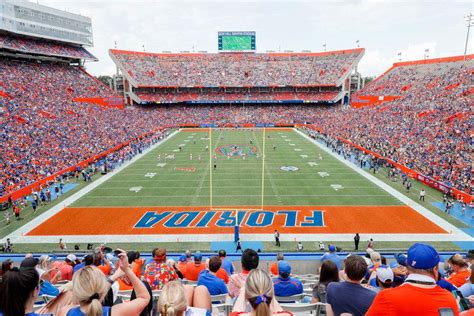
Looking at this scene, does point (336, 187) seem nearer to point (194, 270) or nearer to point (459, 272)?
point (459, 272)

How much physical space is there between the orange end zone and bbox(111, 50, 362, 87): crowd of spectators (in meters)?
55.5

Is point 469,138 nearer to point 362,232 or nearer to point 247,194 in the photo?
point 362,232

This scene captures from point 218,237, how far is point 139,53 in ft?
233

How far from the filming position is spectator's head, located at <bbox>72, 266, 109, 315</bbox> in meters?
2.62

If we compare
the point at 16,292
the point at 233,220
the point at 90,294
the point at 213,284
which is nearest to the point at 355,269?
the point at 213,284

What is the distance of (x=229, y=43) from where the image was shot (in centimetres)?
8075

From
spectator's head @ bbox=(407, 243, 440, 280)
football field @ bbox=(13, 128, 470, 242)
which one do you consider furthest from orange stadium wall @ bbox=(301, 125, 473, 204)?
spectator's head @ bbox=(407, 243, 440, 280)

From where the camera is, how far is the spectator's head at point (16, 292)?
2604 mm

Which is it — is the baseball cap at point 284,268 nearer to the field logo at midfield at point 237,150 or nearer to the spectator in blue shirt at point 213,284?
the spectator in blue shirt at point 213,284

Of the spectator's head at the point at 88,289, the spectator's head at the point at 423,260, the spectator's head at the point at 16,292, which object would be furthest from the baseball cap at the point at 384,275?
the spectator's head at the point at 16,292

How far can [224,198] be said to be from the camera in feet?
73.5

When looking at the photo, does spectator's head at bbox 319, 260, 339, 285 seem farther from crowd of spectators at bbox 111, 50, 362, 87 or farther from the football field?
crowd of spectators at bbox 111, 50, 362, 87

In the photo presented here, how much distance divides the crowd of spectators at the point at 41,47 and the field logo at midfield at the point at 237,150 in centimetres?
3130

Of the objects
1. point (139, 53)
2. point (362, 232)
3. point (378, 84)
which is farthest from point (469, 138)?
point (139, 53)
